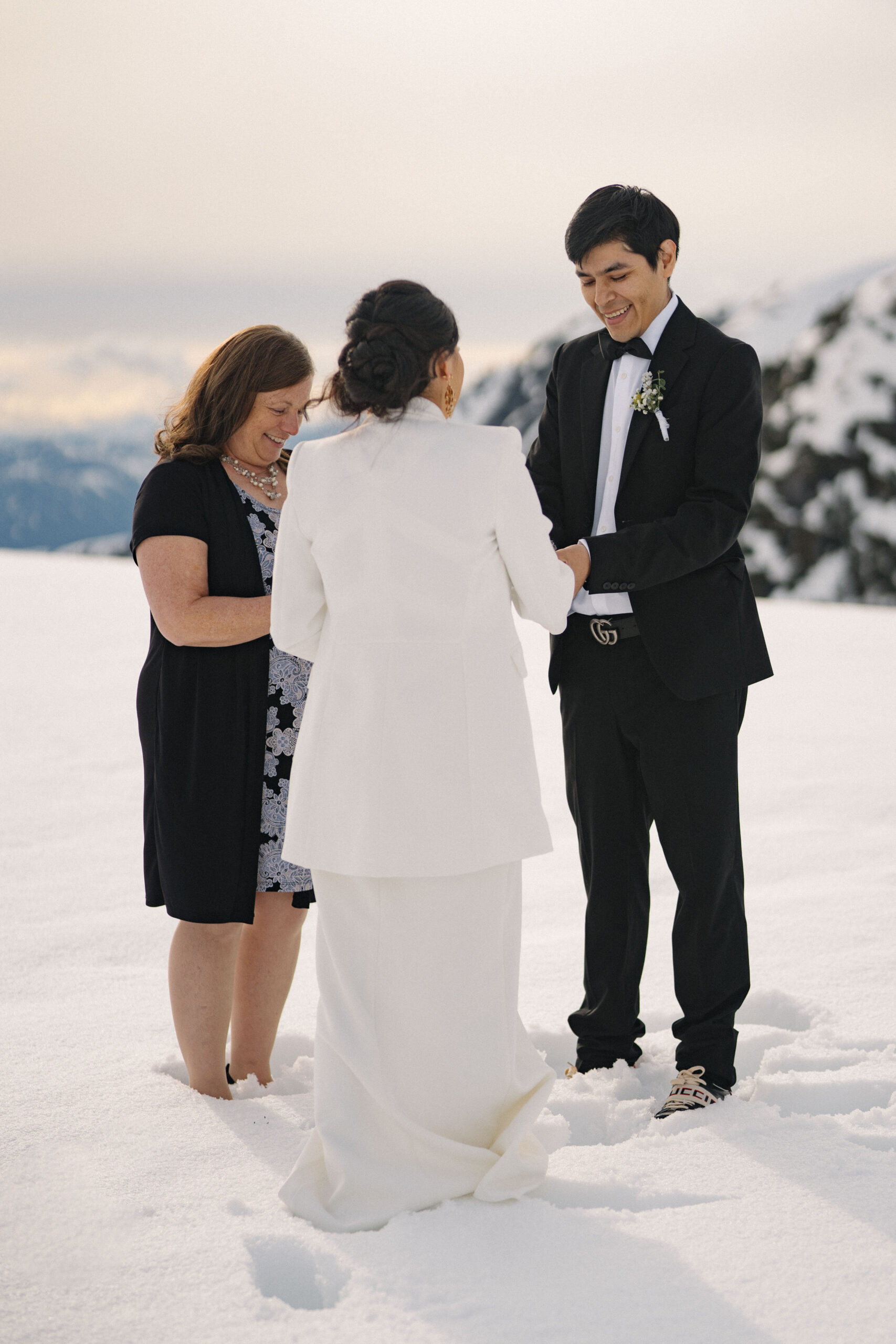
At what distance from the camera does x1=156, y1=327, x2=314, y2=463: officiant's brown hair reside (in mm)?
2709

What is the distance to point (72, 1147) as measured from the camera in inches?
94.3

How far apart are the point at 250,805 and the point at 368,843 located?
0.65 m

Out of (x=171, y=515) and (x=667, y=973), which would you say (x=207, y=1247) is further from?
(x=667, y=973)

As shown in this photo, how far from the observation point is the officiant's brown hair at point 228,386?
2.71 metres

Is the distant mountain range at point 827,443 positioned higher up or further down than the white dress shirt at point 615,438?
higher up

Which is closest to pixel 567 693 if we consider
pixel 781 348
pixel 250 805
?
pixel 250 805

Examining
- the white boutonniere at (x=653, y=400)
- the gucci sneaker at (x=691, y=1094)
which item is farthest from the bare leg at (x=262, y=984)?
the white boutonniere at (x=653, y=400)

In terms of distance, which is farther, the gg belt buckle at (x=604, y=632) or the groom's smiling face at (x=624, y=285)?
the gg belt buckle at (x=604, y=632)

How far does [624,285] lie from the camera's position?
2699 mm

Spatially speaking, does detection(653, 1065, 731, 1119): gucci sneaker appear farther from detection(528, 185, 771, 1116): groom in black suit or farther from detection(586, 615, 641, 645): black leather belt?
detection(586, 615, 641, 645): black leather belt

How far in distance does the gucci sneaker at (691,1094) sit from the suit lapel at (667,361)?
134cm

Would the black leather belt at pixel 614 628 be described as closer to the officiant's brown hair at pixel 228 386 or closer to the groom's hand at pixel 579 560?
the groom's hand at pixel 579 560

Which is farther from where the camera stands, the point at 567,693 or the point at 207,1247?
the point at 567,693

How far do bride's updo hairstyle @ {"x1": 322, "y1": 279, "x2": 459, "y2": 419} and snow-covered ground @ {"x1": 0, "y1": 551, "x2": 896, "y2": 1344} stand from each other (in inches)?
56.3
